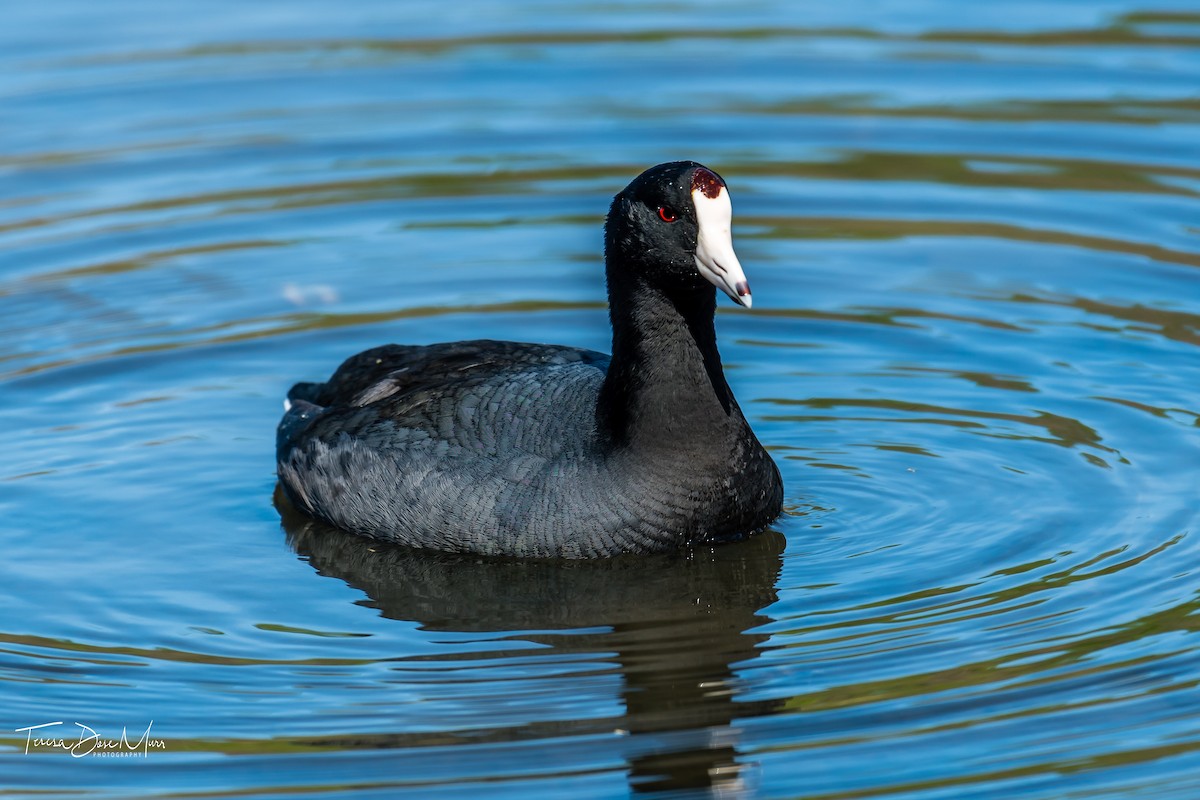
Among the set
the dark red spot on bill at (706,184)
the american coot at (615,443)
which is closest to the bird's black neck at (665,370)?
the american coot at (615,443)

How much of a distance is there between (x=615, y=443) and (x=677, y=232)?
3.28ft

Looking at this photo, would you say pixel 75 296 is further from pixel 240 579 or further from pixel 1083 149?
pixel 1083 149

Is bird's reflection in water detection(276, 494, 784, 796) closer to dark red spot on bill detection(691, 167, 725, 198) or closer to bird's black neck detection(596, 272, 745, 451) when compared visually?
bird's black neck detection(596, 272, 745, 451)

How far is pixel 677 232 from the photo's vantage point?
705cm

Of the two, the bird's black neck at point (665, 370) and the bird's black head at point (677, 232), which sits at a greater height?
the bird's black head at point (677, 232)

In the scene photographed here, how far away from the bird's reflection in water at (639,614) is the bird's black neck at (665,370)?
1.80ft

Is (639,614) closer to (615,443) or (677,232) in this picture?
(615,443)

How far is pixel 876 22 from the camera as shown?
15109mm

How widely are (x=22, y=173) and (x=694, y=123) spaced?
16.0ft

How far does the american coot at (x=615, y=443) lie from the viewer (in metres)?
7.26

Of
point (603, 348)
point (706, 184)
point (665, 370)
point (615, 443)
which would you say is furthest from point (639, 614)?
point (603, 348)

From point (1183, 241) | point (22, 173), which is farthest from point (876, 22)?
point (22, 173)

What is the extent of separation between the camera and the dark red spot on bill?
275 inches

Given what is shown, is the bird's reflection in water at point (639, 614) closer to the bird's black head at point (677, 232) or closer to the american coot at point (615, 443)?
the american coot at point (615, 443)
